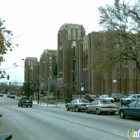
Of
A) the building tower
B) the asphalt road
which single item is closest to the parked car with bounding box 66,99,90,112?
the asphalt road

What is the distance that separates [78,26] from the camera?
7912cm

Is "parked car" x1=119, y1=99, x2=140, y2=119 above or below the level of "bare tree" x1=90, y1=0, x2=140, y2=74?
below

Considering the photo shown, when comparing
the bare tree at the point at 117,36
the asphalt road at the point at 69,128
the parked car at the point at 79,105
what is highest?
the bare tree at the point at 117,36

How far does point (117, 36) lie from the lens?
26.6m

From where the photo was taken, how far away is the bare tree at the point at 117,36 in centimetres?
2566

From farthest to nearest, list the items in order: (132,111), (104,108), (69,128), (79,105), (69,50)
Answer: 1. (69,50)
2. (79,105)
3. (104,108)
4. (132,111)
5. (69,128)

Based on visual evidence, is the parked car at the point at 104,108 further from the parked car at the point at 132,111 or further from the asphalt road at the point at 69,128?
the asphalt road at the point at 69,128

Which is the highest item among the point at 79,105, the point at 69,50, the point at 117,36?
the point at 69,50

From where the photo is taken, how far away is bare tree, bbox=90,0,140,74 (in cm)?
2566

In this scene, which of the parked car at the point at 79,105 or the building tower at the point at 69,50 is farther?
the building tower at the point at 69,50

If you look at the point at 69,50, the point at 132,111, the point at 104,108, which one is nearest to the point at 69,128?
the point at 132,111

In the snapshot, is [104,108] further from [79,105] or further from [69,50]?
[69,50]

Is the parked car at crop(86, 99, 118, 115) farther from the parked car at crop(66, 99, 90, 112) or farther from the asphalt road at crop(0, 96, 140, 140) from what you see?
the asphalt road at crop(0, 96, 140, 140)

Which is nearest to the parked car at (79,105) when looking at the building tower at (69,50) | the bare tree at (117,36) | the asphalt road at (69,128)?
the bare tree at (117,36)
